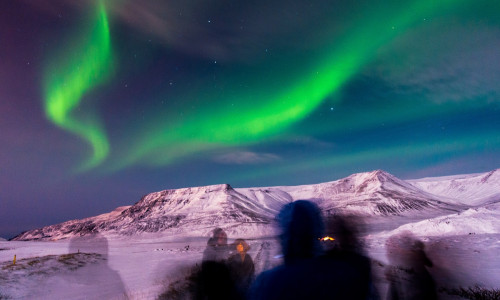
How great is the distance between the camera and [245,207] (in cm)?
14800

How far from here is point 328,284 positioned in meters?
15.2

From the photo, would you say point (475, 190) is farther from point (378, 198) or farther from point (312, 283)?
point (312, 283)

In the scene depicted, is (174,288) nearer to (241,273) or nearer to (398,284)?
(241,273)

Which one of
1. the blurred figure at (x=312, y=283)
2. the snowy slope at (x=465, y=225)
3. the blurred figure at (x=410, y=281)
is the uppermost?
the blurred figure at (x=312, y=283)

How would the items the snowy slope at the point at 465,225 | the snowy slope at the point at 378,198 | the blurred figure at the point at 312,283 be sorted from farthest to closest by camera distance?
the snowy slope at the point at 378,198, the snowy slope at the point at 465,225, the blurred figure at the point at 312,283

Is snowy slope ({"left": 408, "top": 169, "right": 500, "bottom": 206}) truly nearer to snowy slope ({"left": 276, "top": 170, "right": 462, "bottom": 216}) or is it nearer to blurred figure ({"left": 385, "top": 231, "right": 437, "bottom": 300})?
snowy slope ({"left": 276, "top": 170, "right": 462, "bottom": 216})

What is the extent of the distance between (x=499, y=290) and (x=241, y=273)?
1430 cm

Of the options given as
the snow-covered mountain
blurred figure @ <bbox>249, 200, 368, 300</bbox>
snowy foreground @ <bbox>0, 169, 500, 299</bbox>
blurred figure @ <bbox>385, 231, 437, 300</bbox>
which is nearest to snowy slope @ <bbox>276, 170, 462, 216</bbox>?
the snow-covered mountain

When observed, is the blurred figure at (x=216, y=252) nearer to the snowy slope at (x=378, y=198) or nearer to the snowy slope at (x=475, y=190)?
the snowy slope at (x=378, y=198)

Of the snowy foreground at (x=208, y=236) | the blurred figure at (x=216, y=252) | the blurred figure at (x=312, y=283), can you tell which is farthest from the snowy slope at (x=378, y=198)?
the blurred figure at (x=312, y=283)

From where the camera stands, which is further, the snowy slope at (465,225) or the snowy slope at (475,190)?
the snowy slope at (475,190)

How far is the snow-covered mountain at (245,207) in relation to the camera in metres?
120

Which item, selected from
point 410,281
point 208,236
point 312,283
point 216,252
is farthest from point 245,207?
point 312,283

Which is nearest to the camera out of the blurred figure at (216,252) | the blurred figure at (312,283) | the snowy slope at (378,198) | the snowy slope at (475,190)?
the blurred figure at (312,283)
